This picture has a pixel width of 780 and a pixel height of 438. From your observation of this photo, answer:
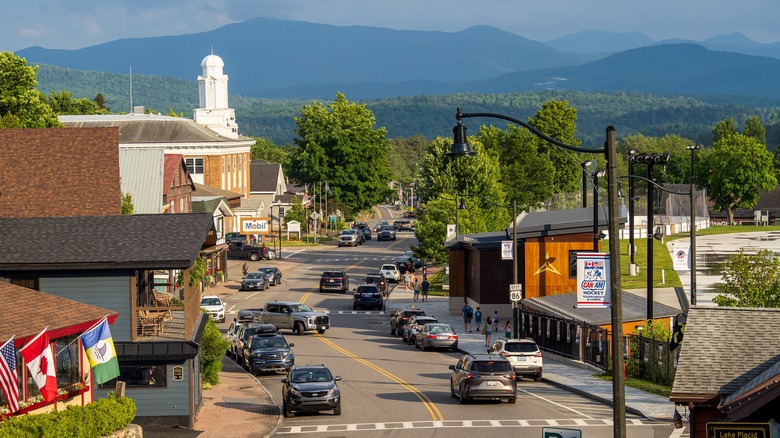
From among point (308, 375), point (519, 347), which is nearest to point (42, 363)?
point (308, 375)

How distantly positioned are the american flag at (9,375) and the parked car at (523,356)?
23.0m

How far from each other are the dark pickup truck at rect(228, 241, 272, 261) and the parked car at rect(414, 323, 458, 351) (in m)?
52.3

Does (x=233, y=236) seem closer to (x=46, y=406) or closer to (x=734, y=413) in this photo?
(x=46, y=406)

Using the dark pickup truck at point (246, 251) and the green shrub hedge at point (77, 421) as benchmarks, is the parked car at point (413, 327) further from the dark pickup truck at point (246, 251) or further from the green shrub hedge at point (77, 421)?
the dark pickup truck at point (246, 251)

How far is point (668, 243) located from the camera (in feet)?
337

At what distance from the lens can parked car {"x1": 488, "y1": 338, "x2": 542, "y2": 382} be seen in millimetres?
45844

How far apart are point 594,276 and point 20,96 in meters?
53.9

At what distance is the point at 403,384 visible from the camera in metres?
45.2

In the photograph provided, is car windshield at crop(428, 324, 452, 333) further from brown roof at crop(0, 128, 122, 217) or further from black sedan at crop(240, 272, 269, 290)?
black sedan at crop(240, 272, 269, 290)

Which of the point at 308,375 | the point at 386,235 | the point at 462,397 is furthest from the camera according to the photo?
the point at 386,235

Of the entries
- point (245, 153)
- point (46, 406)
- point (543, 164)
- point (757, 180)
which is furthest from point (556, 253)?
point (757, 180)

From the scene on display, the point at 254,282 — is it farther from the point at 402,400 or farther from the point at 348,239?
the point at 402,400

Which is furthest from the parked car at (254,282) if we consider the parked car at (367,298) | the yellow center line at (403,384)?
the yellow center line at (403,384)

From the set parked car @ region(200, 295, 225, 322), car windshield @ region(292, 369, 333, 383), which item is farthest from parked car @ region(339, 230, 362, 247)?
car windshield @ region(292, 369, 333, 383)
